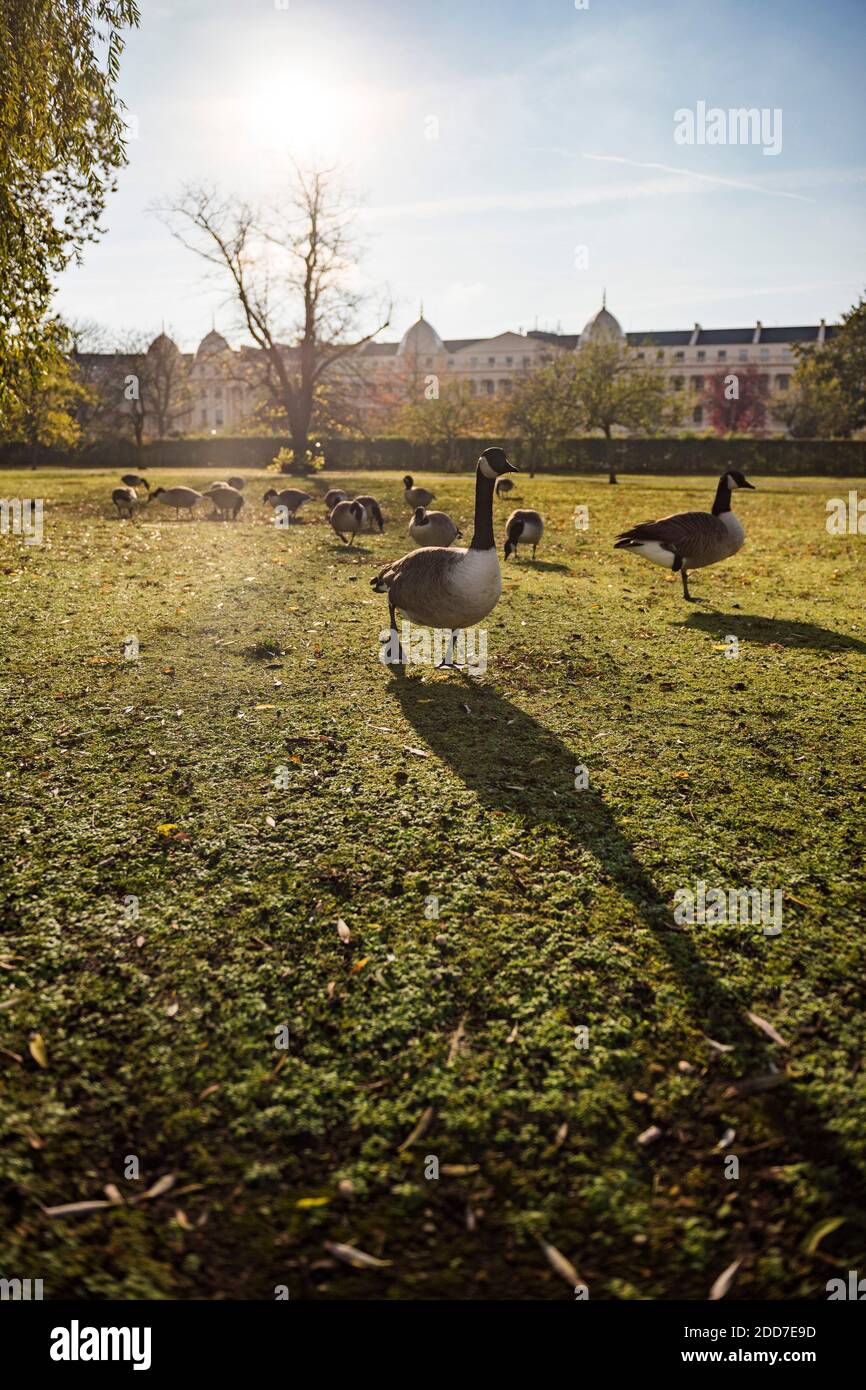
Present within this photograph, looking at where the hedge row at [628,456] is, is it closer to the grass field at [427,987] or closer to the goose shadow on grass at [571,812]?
the goose shadow on grass at [571,812]

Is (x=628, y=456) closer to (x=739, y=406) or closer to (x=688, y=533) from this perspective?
(x=688, y=533)

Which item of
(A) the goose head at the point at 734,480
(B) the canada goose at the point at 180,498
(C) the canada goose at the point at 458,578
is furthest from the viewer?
(B) the canada goose at the point at 180,498

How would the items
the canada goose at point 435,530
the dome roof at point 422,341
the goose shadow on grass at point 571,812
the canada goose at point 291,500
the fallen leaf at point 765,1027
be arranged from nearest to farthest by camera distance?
1. the goose shadow on grass at point 571,812
2. the fallen leaf at point 765,1027
3. the canada goose at point 435,530
4. the canada goose at point 291,500
5. the dome roof at point 422,341

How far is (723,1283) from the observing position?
2551 millimetres

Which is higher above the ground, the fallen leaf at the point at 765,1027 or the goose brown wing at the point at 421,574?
the goose brown wing at the point at 421,574

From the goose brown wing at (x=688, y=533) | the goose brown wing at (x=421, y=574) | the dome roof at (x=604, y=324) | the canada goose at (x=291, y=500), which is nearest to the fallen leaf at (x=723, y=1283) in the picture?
the goose brown wing at (x=421, y=574)

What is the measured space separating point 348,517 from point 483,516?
459 inches

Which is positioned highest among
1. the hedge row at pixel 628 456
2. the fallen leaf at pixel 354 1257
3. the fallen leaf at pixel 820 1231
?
the hedge row at pixel 628 456

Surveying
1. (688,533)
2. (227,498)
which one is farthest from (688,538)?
(227,498)

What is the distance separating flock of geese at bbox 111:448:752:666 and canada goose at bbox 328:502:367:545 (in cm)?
2

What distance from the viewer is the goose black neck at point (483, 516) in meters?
7.75

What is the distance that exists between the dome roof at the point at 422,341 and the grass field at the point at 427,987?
15967 cm
